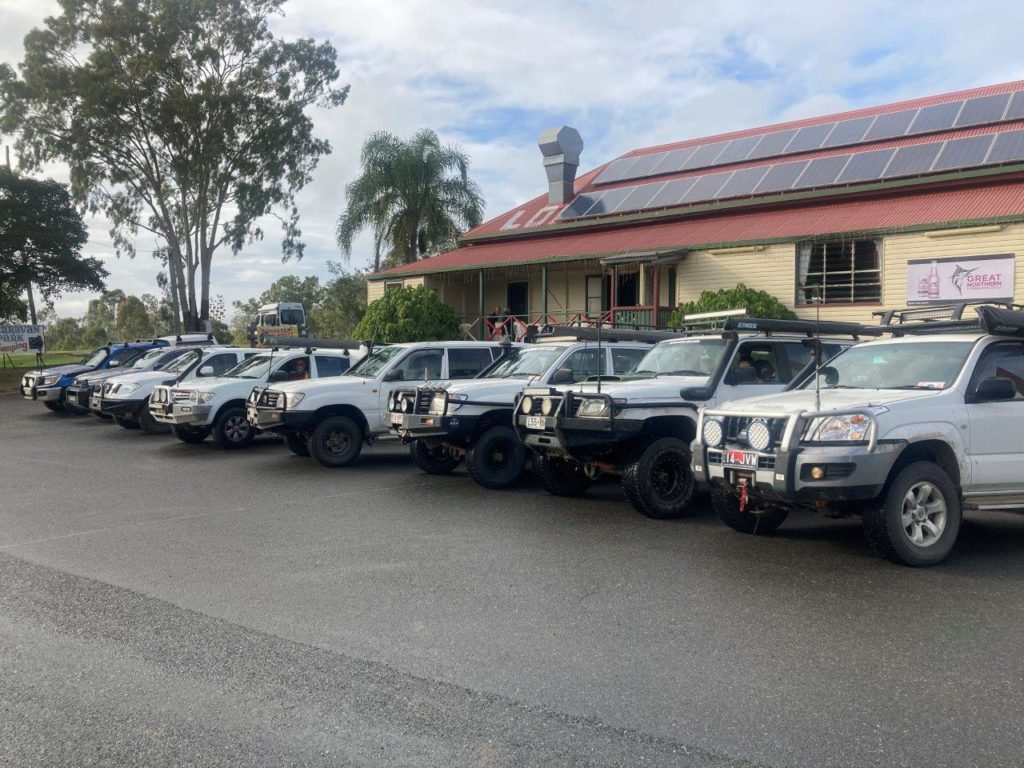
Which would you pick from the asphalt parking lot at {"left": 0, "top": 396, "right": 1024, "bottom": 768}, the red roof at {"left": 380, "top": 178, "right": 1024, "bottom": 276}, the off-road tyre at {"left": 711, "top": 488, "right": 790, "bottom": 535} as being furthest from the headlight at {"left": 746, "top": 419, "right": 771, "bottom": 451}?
the red roof at {"left": 380, "top": 178, "right": 1024, "bottom": 276}

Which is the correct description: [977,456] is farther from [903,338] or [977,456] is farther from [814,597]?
[814,597]

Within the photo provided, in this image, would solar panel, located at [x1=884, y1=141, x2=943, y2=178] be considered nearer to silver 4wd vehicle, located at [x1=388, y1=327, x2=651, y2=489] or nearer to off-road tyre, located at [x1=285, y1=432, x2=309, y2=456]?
silver 4wd vehicle, located at [x1=388, y1=327, x2=651, y2=489]

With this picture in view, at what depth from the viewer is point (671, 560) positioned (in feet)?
23.0

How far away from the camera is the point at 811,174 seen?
80.0 ft

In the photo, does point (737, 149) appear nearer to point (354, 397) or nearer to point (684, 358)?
point (354, 397)

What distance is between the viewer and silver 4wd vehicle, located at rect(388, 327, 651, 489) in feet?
34.4

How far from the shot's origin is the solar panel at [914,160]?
2230 cm

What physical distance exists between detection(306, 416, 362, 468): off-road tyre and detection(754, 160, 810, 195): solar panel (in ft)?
53.3

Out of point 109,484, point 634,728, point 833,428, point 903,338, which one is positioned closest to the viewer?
point 634,728

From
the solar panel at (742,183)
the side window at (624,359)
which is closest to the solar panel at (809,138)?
the solar panel at (742,183)

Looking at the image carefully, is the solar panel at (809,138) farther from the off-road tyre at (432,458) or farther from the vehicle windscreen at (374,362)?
the off-road tyre at (432,458)

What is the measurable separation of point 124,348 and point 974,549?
2083 cm

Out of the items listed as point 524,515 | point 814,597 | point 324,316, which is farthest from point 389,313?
point 324,316

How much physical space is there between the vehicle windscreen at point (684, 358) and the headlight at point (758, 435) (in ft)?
7.69
